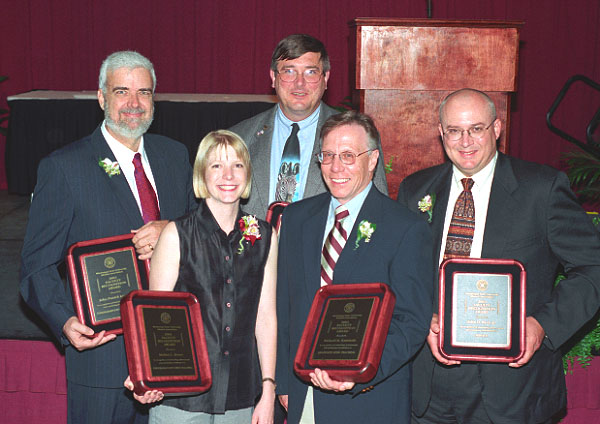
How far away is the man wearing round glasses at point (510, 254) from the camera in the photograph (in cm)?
279

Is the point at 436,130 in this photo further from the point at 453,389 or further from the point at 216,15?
the point at 216,15

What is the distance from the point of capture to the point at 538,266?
9.35ft

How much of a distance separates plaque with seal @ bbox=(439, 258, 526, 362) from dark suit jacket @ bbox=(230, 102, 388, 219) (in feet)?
2.89

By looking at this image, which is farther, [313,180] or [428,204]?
[313,180]

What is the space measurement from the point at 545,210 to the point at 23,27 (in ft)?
33.6

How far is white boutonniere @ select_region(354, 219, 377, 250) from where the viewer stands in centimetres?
273

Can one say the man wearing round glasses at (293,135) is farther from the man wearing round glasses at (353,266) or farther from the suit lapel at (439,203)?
the man wearing round glasses at (353,266)

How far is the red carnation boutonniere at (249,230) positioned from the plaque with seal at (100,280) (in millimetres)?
503

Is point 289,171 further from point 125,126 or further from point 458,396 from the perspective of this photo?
point 458,396

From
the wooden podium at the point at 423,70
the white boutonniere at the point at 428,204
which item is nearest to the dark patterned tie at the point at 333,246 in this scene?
the white boutonniere at the point at 428,204

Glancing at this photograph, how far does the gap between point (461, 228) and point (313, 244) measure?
0.65 meters

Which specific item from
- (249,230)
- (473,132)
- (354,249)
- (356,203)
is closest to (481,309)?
(354,249)

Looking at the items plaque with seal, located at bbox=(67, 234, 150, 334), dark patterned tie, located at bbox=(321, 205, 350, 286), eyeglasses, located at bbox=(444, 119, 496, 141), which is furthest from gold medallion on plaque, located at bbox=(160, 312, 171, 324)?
eyeglasses, located at bbox=(444, 119, 496, 141)

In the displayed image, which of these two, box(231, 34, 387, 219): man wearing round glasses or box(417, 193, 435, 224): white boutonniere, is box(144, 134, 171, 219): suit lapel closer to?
box(231, 34, 387, 219): man wearing round glasses
